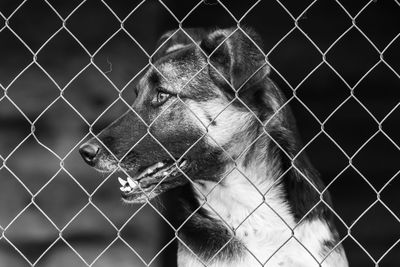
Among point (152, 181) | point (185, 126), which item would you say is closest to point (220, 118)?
point (185, 126)

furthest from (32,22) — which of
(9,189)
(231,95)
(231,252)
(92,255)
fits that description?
(231,252)

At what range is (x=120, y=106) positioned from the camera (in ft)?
17.9

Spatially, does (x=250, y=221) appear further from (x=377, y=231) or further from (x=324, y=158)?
(x=377, y=231)

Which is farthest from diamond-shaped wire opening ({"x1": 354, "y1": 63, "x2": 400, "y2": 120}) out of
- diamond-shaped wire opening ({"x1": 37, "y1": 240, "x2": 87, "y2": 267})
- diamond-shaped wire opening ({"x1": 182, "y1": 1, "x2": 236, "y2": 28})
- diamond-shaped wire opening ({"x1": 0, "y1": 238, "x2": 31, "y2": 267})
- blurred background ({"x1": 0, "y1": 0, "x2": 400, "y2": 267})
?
diamond-shaped wire opening ({"x1": 0, "y1": 238, "x2": 31, "y2": 267})

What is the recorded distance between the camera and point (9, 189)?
535cm

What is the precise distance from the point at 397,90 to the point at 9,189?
2.88 meters

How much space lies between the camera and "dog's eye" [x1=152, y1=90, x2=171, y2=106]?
393cm

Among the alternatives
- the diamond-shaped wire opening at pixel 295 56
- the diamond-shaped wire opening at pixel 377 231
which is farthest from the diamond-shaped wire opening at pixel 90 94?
the diamond-shaped wire opening at pixel 377 231

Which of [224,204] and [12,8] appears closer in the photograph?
[224,204]

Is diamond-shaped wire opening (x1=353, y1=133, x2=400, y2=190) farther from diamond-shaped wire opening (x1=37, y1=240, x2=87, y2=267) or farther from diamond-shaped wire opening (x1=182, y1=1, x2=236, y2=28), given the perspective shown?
diamond-shaped wire opening (x1=37, y1=240, x2=87, y2=267)

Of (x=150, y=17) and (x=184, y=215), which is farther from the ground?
(x=150, y=17)

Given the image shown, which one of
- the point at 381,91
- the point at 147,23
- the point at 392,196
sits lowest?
the point at 392,196

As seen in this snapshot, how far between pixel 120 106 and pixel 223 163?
5.66 feet

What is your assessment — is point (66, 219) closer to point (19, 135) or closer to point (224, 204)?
point (19, 135)
